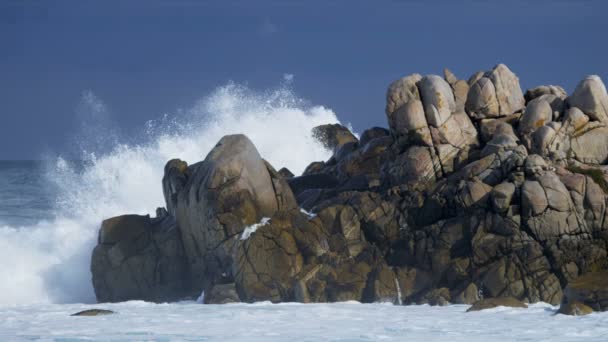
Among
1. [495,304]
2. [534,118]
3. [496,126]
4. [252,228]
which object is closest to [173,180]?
[252,228]

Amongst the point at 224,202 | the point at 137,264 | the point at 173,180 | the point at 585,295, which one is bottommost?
the point at 585,295

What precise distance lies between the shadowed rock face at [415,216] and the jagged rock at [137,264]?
3 cm

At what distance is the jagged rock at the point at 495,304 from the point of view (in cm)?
1936

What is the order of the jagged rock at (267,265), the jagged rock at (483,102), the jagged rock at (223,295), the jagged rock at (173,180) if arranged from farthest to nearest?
the jagged rock at (173,180)
the jagged rock at (483,102)
the jagged rock at (223,295)
the jagged rock at (267,265)

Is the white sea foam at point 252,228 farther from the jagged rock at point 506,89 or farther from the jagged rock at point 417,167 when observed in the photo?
the jagged rock at point 506,89

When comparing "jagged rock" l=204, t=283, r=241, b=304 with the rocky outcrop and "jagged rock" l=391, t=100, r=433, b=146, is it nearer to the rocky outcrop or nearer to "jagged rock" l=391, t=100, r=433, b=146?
"jagged rock" l=391, t=100, r=433, b=146

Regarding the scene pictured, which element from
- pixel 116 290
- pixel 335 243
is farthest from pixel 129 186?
pixel 335 243

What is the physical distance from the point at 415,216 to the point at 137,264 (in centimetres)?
701

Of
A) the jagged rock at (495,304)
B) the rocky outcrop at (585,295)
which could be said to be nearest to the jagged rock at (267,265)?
the jagged rock at (495,304)

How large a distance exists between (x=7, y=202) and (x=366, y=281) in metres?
22.1

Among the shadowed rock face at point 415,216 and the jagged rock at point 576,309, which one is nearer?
the jagged rock at point 576,309

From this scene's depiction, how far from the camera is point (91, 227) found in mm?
28453

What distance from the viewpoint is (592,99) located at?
2366 centimetres

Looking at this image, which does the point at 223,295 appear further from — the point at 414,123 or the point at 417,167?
the point at 414,123
